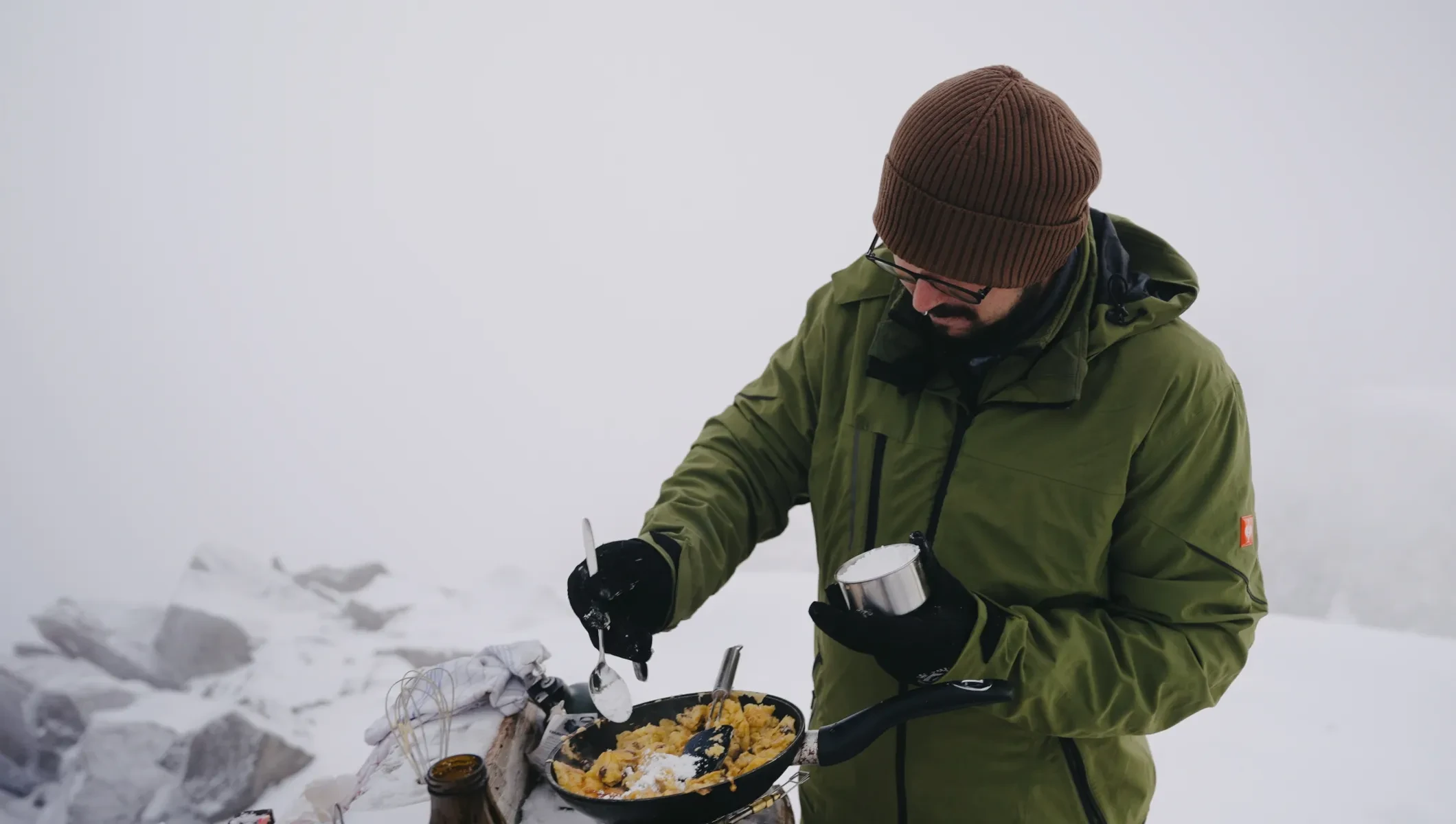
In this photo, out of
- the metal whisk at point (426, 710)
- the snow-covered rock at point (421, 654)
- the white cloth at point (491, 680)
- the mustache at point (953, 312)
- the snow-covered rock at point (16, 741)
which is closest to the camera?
the mustache at point (953, 312)

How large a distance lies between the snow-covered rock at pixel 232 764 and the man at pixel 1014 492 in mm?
3049

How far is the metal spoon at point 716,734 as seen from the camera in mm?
1407

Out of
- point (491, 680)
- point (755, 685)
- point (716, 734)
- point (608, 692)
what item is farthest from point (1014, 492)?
point (755, 685)

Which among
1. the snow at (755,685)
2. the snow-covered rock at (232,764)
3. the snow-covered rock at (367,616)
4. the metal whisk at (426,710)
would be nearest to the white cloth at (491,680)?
the metal whisk at (426,710)

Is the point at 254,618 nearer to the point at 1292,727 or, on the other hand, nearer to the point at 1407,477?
the point at 1292,727

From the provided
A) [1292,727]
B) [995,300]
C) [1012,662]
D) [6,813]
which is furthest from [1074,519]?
[6,813]

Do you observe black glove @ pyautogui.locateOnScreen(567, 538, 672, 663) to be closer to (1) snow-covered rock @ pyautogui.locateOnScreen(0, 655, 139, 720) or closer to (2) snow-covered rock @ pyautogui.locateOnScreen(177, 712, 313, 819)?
(2) snow-covered rock @ pyautogui.locateOnScreen(177, 712, 313, 819)

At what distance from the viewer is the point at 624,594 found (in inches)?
58.1

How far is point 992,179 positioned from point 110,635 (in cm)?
404

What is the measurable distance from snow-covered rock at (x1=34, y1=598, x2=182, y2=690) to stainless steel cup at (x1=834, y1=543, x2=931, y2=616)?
3.65m

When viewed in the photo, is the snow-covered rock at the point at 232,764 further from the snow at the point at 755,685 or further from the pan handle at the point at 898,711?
the pan handle at the point at 898,711

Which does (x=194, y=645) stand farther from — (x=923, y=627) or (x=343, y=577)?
(x=923, y=627)

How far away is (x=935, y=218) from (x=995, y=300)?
0.19 m

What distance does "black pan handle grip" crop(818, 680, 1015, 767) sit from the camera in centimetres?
124
